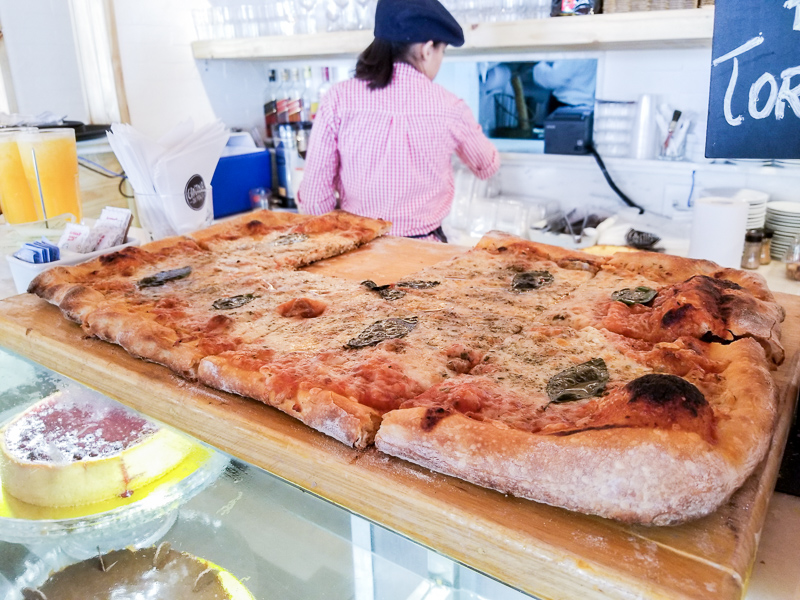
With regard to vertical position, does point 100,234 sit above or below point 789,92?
below

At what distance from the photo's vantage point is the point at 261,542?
Answer: 1.00 m

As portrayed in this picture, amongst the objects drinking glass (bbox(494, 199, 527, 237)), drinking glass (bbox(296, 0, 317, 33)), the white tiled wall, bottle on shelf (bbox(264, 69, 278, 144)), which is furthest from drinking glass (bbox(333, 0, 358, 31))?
drinking glass (bbox(494, 199, 527, 237))

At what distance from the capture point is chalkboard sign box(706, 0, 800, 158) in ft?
4.01

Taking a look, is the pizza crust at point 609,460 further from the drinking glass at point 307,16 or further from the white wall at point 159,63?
the white wall at point 159,63

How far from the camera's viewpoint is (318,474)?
1.12 meters

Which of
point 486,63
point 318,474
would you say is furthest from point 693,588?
point 486,63

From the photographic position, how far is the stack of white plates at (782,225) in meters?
3.27

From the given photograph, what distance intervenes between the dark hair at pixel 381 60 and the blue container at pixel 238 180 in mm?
1771

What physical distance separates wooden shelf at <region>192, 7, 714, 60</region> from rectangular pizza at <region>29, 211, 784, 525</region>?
180 centimetres

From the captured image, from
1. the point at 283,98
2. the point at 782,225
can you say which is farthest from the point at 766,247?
the point at 283,98

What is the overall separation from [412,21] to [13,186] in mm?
1869

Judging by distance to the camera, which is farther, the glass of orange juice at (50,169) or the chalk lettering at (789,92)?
the glass of orange juice at (50,169)

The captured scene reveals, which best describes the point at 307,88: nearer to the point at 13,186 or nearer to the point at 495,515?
the point at 13,186

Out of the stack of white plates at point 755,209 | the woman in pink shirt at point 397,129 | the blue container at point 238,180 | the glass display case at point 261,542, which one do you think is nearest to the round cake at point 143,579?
the glass display case at point 261,542
